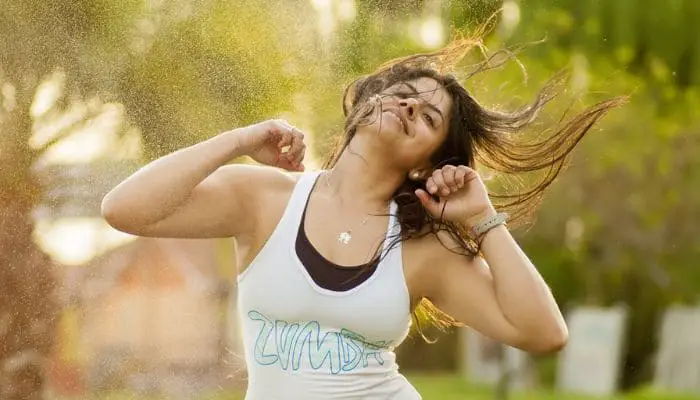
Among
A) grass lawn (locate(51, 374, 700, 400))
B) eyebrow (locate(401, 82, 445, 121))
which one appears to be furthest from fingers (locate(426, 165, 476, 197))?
grass lawn (locate(51, 374, 700, 400))

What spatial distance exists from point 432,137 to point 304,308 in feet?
1.38

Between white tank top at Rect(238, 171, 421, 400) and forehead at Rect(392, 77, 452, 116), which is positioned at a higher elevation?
forehead at Rect(392, 77, 452, 116)

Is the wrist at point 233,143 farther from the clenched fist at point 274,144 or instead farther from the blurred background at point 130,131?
the blurred background at point 130,131

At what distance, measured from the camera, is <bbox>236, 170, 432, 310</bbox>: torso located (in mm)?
2469

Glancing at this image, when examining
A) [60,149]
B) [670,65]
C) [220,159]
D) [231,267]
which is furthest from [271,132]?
[670,65]

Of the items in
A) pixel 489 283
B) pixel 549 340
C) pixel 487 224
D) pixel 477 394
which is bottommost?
pixel 477 394

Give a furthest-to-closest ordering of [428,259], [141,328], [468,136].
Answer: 1. [141,328]
2. [468,136]
3. [428,259]

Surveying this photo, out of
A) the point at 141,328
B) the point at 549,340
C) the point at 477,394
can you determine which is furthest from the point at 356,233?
the point at 477,394

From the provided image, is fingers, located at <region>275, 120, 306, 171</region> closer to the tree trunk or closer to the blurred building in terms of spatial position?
the tree trunk

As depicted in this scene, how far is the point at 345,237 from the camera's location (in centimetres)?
250

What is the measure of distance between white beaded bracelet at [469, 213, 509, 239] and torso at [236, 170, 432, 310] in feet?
0.26

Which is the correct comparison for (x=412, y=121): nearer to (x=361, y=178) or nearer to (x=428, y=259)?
(x=361, y=178)

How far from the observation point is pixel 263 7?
497cm

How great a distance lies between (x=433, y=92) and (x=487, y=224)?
0.28 m
